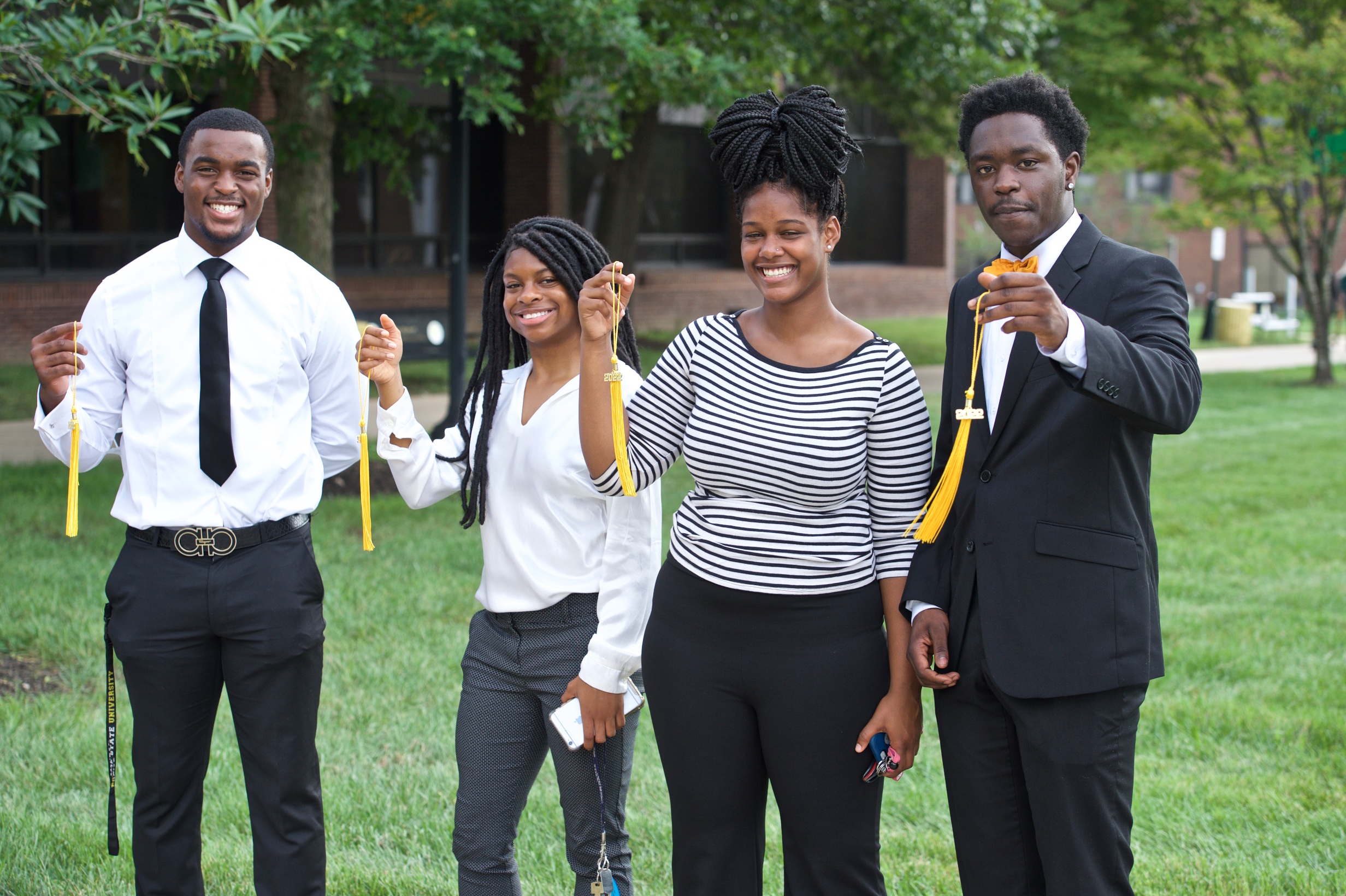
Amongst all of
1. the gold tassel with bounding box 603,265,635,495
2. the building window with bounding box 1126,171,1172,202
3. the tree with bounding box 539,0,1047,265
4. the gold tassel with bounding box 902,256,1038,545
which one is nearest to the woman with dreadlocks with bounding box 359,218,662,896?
the gold tassel with bounding box 603,265,635,495

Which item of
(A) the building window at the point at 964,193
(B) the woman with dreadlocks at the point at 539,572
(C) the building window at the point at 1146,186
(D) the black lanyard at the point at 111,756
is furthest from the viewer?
(C) the building window at the point at 1146,186

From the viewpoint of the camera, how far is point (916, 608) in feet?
9.04

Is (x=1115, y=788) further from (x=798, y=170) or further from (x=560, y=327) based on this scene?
(x=560, y=327)

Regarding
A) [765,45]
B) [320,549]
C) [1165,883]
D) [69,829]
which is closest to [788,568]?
[1165,883]

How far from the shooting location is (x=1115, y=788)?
2.57 meters

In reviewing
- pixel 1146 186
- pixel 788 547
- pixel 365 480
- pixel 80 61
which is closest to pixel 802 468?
pixel 788 547

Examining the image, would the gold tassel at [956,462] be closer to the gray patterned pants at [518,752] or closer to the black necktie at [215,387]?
the gray patterned pants at [518,752]

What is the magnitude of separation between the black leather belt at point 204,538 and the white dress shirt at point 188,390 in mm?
21

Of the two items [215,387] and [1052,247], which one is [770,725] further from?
[215,387]

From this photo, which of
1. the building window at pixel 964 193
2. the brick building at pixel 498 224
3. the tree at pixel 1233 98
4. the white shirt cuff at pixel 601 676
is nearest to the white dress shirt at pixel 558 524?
the white shirt cuff at pixel 601 676

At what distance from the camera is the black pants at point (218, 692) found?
3.13 m

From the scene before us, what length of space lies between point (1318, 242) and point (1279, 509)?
35.1 feet

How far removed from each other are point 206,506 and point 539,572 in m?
0.88

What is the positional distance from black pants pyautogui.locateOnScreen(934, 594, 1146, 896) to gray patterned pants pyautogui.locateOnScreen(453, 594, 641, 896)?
834 mm
